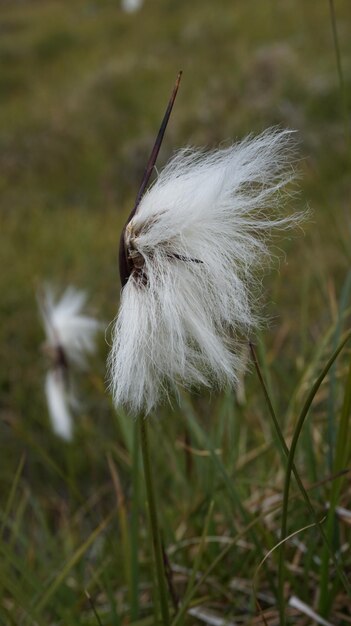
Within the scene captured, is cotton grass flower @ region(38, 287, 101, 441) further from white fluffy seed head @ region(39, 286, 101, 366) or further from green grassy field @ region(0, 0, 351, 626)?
green grassy field @ region(0, 0, 351, 626)

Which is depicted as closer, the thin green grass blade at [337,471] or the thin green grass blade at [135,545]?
the thin green grass blade at [337,471]

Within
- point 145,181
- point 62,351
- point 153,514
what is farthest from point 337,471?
point 62,351

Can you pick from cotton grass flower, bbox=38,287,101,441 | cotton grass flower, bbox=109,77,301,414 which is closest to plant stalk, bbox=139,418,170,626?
cotton grass flower, bbox=109,77,301,414

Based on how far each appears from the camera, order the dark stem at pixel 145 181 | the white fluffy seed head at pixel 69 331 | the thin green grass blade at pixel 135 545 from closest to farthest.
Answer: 1. the dark stem at pixel 145 181
2. the thin green grass blade at pixel 135 545
3. the white fluffy seed head at pixel 69 331

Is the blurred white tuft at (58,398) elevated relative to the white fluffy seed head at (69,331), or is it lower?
lower

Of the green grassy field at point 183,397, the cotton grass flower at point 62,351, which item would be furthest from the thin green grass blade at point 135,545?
the cotton grass flower at point 62,351

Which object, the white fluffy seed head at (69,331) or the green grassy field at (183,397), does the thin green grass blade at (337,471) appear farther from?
the white fluffy seed head at (69,331)

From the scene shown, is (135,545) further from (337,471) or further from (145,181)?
(145,181)

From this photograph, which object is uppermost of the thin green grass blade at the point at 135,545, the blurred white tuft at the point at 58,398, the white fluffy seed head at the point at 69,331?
the white fluffy seed head at the point at 69,331
